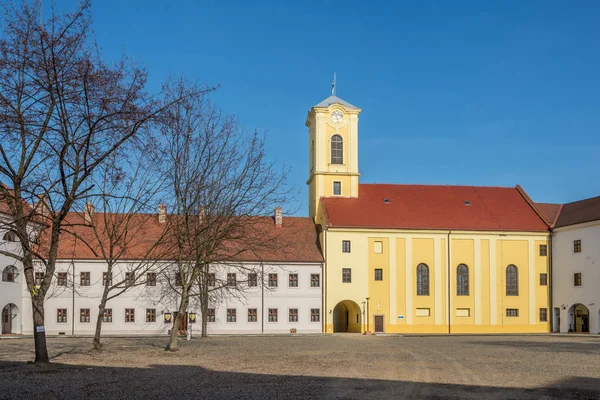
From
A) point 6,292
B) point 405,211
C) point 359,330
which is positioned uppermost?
point 405,211

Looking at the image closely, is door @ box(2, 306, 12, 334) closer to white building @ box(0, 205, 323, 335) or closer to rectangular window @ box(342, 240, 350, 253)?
white building @ box(0, 205, 323, 335)

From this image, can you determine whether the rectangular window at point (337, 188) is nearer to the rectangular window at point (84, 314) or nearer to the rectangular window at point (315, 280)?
the rectangular window at point (315, 280)

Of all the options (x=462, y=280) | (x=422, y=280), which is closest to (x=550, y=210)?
(x=462, y=280)

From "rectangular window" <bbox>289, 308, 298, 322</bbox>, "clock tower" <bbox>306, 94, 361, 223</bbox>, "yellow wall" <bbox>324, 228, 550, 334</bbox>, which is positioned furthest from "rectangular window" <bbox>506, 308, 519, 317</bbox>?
"rectangular window" <bbox>289, 308, 298, 322</bbox>

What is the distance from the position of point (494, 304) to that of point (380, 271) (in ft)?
31.8

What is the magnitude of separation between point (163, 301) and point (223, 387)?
121 ft

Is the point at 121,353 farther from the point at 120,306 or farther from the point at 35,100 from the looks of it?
the point at 120,306

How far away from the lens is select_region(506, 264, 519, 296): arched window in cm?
5978

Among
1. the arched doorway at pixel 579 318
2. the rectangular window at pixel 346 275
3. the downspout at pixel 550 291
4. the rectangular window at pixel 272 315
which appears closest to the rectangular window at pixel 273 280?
the rectangular window at pixel 272 315

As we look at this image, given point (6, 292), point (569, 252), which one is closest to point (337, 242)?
point (569, 252)

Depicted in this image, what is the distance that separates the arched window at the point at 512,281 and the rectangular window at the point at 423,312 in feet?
22.7

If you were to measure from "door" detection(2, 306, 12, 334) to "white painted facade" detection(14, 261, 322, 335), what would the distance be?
5.14 ft

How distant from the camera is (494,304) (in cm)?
5909

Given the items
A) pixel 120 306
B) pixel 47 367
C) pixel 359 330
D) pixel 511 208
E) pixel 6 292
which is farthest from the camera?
pixel 511 208
